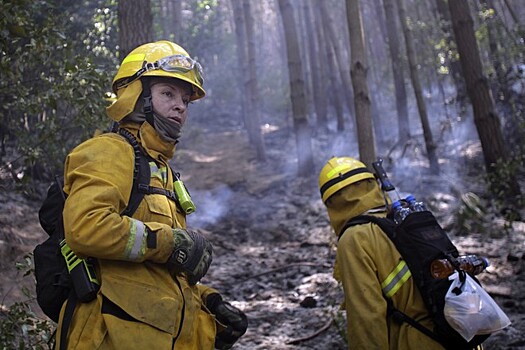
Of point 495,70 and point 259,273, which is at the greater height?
point 495,70

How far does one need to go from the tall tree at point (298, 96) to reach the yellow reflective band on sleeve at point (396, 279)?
1120cm

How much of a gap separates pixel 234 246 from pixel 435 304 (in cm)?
675

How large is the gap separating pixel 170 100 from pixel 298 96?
1141 centimetres

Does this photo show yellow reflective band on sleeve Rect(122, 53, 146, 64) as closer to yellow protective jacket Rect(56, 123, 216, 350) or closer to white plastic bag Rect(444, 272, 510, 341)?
yellow protective jacket Rect(56, 123, 216, 350)

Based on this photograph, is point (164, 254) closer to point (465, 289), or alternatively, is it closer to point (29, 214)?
point (465, 289)

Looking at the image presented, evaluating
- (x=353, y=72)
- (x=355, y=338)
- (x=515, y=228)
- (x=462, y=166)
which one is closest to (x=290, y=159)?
(x=462, y=166)

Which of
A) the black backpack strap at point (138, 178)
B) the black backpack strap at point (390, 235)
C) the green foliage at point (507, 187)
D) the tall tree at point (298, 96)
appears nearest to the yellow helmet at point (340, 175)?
the black backpack strap at point (390, 235)

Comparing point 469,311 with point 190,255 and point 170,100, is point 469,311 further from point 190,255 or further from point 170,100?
point 170,100

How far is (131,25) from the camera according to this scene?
629 cm

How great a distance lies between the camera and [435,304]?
2832 millimetres

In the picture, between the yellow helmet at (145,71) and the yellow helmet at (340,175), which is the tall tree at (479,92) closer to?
the yellow helmet at (340,175)

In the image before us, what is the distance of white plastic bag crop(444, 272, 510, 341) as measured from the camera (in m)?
2.73

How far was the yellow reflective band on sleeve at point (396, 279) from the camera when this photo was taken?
2.98 meters

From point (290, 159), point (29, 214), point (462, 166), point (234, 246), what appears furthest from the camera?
point (290, 159)
